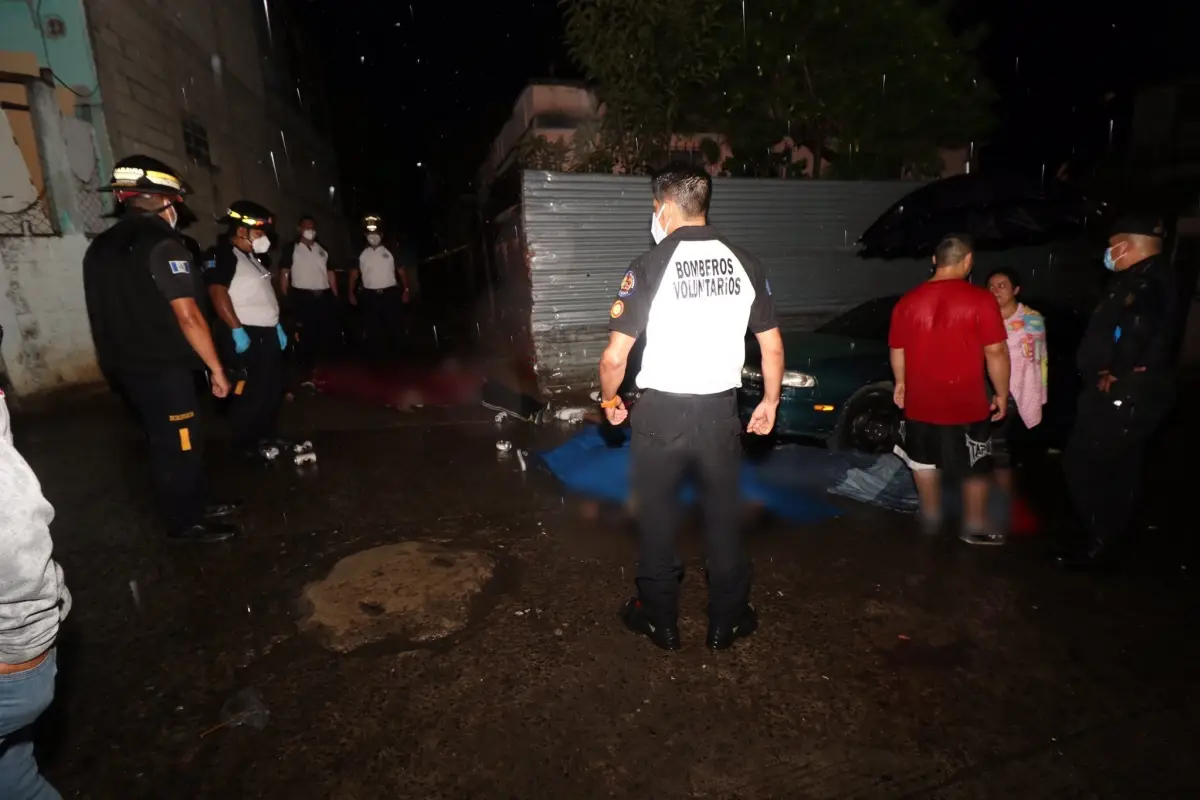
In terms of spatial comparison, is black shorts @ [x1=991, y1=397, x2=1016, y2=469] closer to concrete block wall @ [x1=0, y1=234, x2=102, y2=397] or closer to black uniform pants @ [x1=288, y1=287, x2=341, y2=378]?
black uniform pants @ [x1=288, y1=287, x2=341, y2=378]

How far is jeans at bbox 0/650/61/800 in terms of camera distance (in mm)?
1498

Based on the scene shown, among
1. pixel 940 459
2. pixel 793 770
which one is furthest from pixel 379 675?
pixel 940 459

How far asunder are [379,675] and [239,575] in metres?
1.38

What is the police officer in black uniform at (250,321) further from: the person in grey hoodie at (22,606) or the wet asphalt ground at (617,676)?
the person in grey hoodie at (22,606)

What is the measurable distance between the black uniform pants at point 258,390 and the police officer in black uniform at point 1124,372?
5537 mm

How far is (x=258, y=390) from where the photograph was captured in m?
5.44

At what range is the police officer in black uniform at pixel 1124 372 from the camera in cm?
339

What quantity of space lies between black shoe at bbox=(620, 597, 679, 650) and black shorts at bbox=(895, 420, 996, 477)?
6.23 ft

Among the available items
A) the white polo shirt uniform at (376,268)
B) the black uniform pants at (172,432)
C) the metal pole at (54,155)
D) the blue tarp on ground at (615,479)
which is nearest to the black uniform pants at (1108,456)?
the blue tarp on ground at (615,479)

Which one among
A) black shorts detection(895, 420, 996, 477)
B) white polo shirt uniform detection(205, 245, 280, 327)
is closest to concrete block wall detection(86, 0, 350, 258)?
white polo shirt uniform detection(205, 245, 280, 327)

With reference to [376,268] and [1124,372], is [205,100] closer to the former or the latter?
[376,268]

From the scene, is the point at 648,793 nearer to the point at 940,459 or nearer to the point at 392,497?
the point at 940,459

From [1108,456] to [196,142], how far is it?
12.3 metres

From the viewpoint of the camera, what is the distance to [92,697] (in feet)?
9.18
